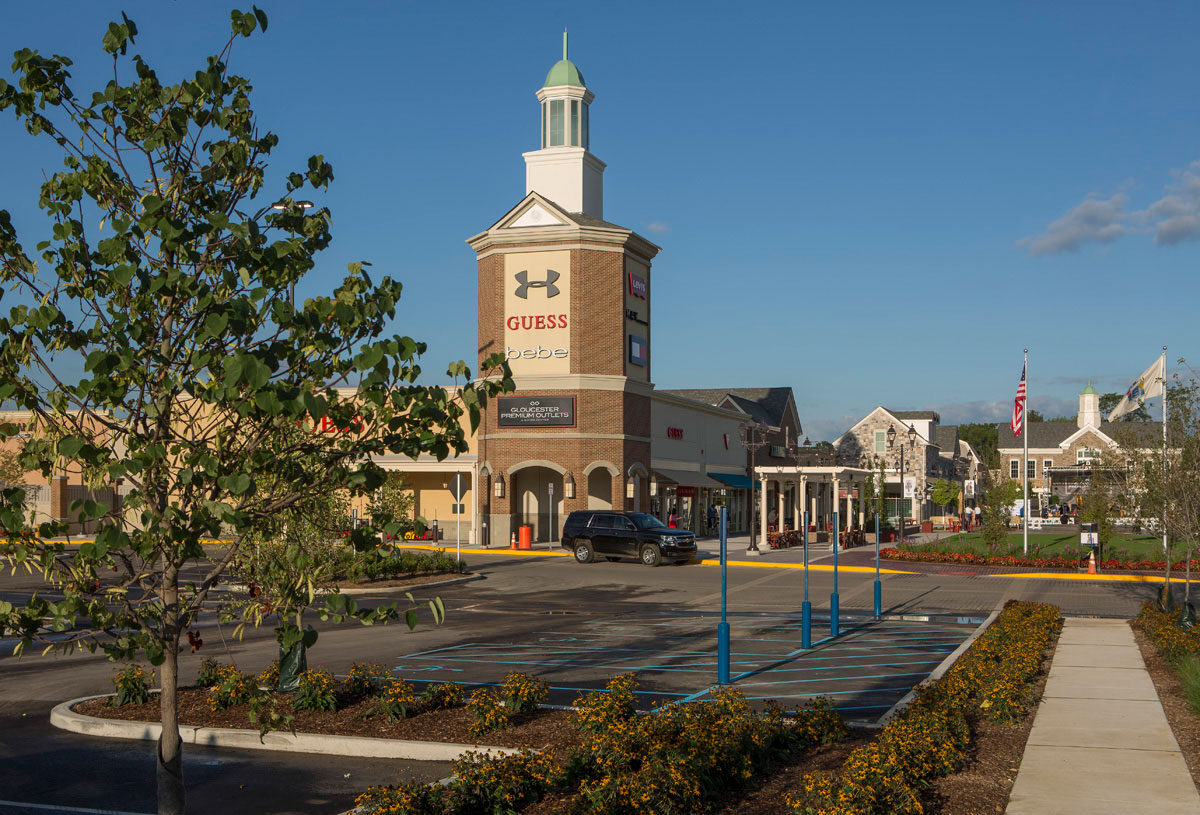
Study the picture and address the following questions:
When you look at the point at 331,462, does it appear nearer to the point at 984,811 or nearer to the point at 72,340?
the point at 72,340

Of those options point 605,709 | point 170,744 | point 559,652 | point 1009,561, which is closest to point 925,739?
point 605,709

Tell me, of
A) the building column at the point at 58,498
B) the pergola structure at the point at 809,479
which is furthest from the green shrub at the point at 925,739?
the building column at the point at 58,498

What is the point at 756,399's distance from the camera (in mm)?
73562

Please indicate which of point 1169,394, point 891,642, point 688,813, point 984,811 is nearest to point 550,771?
point 688,813

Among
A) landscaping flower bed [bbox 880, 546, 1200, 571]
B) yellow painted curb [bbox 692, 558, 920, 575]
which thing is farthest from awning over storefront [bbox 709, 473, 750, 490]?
yellow painted curb [bbox 692, 558, 920, 575]

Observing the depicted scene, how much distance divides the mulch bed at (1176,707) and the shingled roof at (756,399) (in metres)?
51.1

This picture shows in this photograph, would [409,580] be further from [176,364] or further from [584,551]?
[176,364]

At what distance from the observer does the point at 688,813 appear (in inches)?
305

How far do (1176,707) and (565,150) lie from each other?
132ft

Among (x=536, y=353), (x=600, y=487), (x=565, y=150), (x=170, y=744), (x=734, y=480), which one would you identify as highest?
(x=565, y=150)

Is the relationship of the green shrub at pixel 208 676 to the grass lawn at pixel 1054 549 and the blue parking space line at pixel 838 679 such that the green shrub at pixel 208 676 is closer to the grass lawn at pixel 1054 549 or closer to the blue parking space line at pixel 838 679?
the blue parking space line at pixel 838 679

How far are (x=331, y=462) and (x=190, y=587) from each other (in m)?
1.11

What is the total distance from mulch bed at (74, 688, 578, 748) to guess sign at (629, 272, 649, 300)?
121 ft

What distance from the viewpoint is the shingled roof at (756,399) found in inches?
2741
